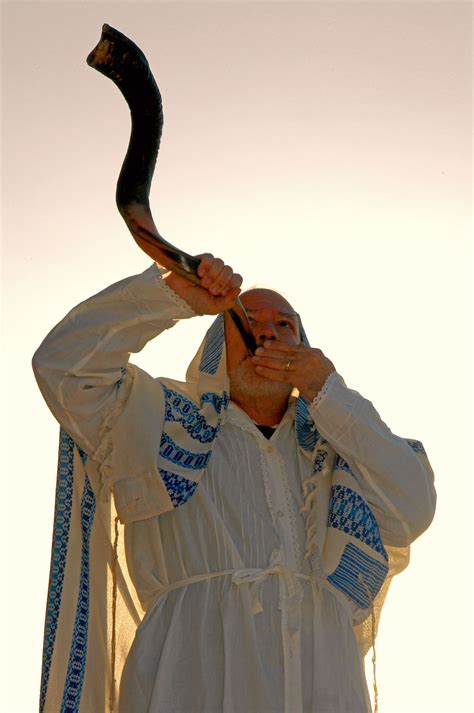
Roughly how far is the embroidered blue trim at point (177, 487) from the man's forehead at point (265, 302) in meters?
0.76

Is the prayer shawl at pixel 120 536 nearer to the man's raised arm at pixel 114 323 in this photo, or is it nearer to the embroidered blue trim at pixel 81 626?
the embroidered blue trim at pixel 81 626

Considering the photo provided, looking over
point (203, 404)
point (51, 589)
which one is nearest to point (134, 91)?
point (203, 404)

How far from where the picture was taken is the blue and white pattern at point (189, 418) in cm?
517

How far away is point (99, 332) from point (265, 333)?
74 cm

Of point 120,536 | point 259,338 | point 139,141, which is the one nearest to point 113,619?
point 120,536

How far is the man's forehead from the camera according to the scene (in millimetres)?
5621

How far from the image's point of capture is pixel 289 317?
5.63 m

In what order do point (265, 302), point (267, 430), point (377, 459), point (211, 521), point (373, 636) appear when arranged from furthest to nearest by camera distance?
point (265, 302)
point (267, 430)
point (373, 636)
point (377, 459)
point (211, 521)

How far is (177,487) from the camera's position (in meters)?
5.04

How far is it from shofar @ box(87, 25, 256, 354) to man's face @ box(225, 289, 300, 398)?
0.64 m

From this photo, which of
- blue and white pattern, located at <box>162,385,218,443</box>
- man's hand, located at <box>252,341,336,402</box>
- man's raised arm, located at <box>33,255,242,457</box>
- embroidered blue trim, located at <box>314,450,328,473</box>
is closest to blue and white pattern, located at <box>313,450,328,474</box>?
embroidered blue trim, located at <box>314,450,328,473</box>

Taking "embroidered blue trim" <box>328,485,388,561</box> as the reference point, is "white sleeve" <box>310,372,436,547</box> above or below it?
above

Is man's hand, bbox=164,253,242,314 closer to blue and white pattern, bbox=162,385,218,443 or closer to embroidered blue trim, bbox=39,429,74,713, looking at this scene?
blue and white pattern, bbox=162,385,218,443

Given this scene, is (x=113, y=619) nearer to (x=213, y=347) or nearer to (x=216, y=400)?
(x=216, y=400)
